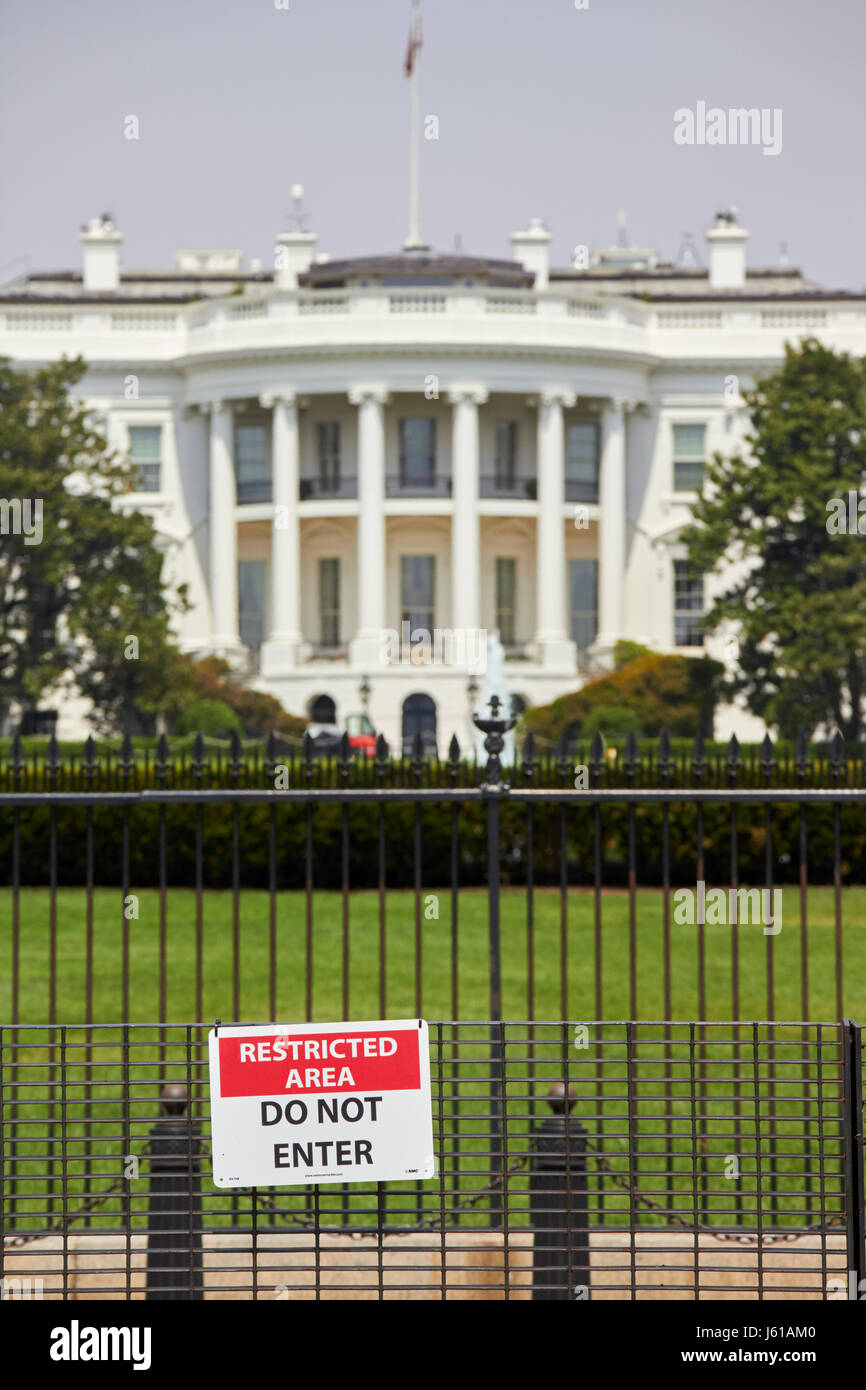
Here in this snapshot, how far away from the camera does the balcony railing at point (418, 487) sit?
5138 centimetres

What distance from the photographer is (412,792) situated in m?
6.50

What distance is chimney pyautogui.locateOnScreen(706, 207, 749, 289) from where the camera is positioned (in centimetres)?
5691

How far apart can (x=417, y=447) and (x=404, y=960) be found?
4008cm

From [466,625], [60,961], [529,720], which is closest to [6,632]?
[529,720]

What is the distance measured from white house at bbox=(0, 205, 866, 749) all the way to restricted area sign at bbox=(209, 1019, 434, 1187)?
4315cm

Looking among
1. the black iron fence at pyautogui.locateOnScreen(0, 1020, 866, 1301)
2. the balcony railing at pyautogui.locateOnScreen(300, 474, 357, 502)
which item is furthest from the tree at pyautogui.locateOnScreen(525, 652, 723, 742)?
the black iron fence at pyautogui.locateOnScreen(0, 1020, 866, 1301)

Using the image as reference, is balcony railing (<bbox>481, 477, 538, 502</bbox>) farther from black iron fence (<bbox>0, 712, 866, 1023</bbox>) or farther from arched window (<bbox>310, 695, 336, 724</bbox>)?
black iron fence (<bbox>0, 712, 866, 1023</bbox>)

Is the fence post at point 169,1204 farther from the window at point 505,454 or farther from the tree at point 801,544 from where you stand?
the window at point 505,454

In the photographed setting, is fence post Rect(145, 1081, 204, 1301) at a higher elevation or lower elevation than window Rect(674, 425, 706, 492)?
lower

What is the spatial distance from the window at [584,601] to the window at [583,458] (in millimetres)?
1855

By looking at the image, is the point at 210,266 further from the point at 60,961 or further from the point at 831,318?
the point at 60,961

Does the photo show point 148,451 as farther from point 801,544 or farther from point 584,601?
point 801,544

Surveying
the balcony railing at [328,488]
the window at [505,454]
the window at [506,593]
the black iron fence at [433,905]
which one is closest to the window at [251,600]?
the balcony railing at [328,488]

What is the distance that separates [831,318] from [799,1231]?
52180 mm
